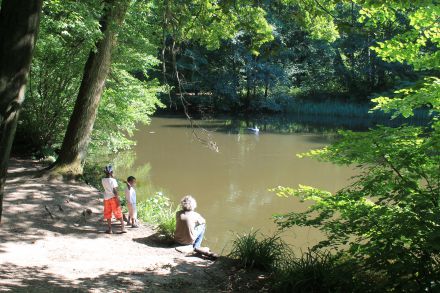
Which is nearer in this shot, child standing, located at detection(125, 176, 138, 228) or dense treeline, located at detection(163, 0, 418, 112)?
child standing, located at detection(125, 176, 138, 228)

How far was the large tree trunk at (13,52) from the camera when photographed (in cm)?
295

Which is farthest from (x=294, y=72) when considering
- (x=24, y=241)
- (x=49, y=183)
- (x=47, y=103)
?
(x=24, y=241)

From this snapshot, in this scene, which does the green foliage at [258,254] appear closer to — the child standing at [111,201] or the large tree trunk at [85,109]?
the child standing at [111,201]

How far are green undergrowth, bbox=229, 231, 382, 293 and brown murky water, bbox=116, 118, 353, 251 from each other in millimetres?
2453

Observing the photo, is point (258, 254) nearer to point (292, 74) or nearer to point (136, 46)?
point (136, 46)

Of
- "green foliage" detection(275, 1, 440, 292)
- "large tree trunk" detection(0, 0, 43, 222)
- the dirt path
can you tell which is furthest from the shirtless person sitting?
"large tree trunk" detection(0, 0, 43, 222)

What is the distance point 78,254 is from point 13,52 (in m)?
3.99

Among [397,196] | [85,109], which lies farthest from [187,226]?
[85,109]

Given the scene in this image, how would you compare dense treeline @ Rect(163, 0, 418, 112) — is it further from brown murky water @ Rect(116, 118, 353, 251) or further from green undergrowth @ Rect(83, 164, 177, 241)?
green undergrowth @ Rect(83, 164, 177, 241)

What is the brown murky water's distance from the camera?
11.1 m

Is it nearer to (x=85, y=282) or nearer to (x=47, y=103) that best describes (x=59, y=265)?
(x=85, y=282)

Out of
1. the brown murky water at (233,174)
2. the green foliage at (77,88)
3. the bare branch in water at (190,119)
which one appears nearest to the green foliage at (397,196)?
the bare branch in water at (190,119)

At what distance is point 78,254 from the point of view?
6332 mm

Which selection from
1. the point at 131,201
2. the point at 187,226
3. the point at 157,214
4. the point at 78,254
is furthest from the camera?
the point at 157,214
